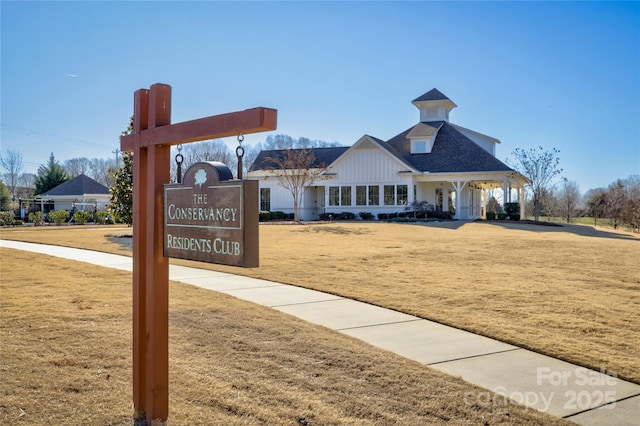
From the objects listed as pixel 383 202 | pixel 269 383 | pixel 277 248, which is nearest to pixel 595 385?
pixel 269 383

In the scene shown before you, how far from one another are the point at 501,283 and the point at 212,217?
743cm

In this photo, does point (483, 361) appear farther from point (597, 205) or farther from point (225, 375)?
point (597, 205)

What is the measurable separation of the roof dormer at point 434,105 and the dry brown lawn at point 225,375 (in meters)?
34.7

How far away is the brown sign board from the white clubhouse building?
29075 mm

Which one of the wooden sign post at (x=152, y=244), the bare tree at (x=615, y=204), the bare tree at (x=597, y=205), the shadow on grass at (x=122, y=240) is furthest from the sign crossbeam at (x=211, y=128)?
the bare tree at (x=597, y=205)

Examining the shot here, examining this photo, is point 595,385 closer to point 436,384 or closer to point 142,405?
point 436,384

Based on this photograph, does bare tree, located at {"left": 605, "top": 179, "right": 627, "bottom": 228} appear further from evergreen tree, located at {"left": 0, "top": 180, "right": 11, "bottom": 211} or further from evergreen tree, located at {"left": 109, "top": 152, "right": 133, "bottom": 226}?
evergreen tree, located at {"left": 0, "top": 180, "right": 11, "bottom": 211}

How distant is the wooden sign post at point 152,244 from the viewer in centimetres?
402

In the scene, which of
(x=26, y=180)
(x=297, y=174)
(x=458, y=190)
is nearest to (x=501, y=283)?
(x=297, y=174)

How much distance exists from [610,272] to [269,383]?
349 inches

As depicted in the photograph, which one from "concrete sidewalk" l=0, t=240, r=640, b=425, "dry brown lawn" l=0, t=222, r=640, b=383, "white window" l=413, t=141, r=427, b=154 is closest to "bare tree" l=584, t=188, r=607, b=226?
"white window" l=413, t=141, r=427, b=154

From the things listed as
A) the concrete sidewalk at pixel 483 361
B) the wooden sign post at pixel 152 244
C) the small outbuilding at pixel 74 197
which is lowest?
the concrete sidewalk at pixel 483 361

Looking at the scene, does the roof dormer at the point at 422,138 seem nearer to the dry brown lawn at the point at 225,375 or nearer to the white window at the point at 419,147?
the white window at the point at 419,147

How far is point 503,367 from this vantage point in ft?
17.4
